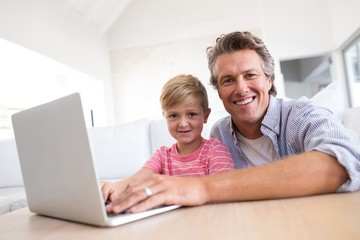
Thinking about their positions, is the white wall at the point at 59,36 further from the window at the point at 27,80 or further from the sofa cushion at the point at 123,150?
the sofa cushion at the point at 123,150

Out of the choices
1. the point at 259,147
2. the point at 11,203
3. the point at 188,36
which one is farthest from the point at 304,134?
the point at 188,36

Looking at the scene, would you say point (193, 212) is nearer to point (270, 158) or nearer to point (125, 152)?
point (270, 158)

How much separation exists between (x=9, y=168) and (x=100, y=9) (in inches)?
134

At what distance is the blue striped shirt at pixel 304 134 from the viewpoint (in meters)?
0.68

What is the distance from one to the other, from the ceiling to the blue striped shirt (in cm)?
384

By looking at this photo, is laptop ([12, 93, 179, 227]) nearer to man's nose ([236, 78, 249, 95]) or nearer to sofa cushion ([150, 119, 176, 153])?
man's nose ([236, 78, 249, 95])

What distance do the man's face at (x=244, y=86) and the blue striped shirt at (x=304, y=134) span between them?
0.06 metres

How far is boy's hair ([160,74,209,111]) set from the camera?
1216mm

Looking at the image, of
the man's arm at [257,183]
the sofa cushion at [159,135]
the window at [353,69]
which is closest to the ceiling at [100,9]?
the sofa cushion at [159,135]

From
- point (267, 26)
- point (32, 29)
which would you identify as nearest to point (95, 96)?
point (32, 29)

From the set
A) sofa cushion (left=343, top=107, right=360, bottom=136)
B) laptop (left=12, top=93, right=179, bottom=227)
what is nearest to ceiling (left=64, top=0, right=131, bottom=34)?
sofa cushion (left=343, top=107, right=360, bottom=136)

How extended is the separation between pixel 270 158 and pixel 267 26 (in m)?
4.38

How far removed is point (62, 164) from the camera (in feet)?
1.92

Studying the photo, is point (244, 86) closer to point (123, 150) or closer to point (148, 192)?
point (148, 192)
